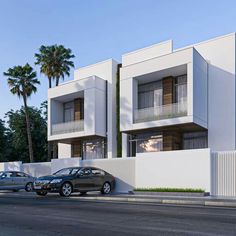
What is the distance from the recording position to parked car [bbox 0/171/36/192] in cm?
2420

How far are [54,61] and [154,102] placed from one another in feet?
50.4

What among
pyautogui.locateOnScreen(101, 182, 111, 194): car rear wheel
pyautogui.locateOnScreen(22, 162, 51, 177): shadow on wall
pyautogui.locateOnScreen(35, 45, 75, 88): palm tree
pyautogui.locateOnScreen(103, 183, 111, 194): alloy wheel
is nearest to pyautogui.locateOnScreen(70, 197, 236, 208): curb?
pyautogui.locateOnScreen(101, 182, 111, 194): car rear wheel

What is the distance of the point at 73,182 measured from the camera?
18969mm

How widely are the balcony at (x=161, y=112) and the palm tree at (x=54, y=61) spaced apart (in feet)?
49.3

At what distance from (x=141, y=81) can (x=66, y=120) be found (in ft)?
30.6

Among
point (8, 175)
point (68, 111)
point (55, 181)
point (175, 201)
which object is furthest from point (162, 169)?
point (68, 111)

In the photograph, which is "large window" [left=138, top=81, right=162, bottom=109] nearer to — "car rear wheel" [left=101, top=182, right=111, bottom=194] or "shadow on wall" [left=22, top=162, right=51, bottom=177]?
"shadow on wall" [left=22, top=162, right=51, bottom=177]

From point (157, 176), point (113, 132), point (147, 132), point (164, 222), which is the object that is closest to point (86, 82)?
point (113, 132)

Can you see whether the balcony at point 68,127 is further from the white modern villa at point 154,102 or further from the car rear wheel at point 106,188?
the car rear wheel at point 106,188

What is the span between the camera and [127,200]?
16.9 metres

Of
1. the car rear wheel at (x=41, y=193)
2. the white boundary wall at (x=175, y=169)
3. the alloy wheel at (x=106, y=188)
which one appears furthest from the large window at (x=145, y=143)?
the car rear wheel at (x=41, y=193)

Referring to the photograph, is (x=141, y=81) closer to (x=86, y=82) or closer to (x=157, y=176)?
(x=86, y=82)

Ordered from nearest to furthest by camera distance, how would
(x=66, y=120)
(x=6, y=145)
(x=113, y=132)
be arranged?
(x=113, y=132) → (x=66, y=120) → (x=6, y=145)

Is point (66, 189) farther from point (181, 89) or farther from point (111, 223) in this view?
point (181, 89)
